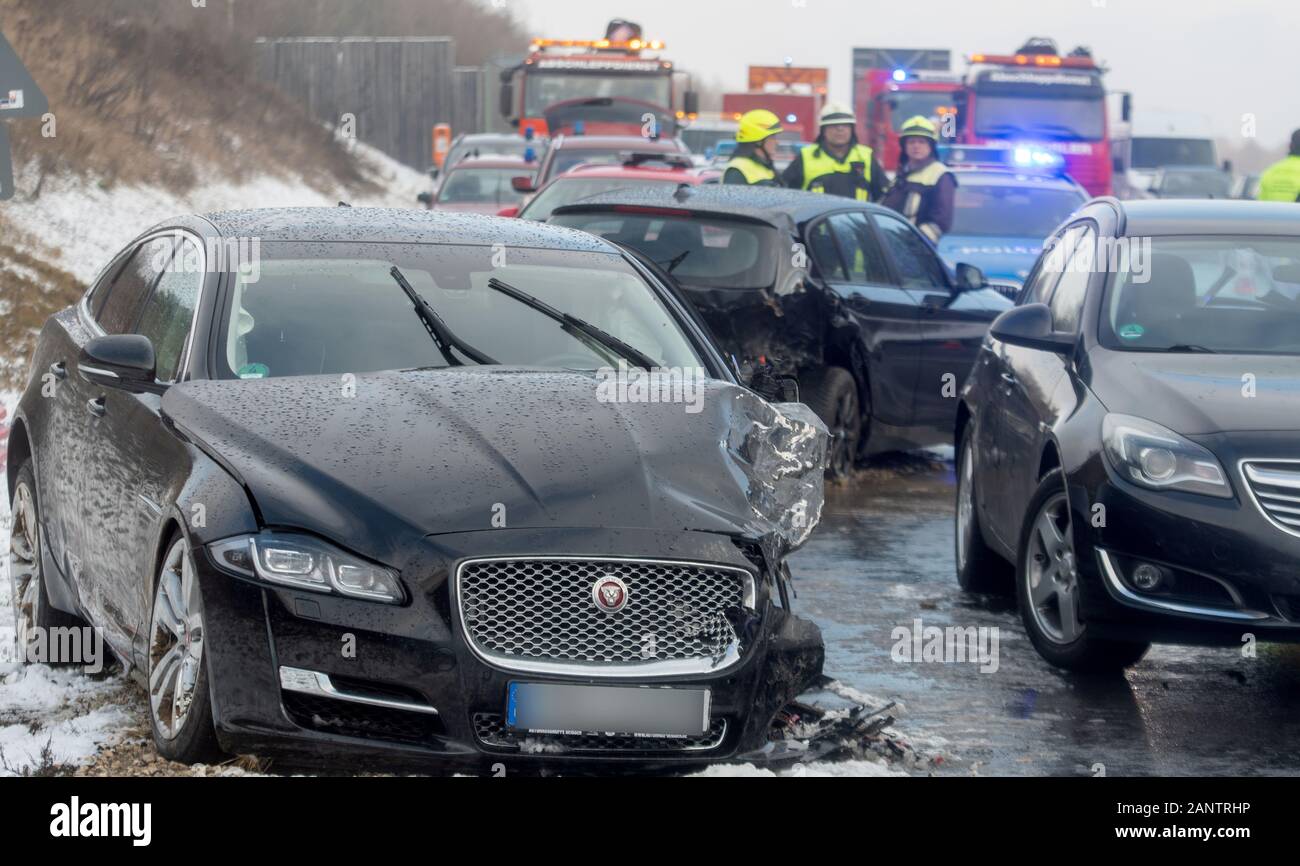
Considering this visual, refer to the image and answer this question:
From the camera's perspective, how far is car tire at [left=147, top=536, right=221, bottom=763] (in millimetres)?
4883

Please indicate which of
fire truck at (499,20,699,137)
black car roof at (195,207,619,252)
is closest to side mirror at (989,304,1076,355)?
black car roof at (195,207,619,252)

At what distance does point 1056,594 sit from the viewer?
7.22 m

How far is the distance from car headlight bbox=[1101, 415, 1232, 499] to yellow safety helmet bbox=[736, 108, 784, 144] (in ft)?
29.9

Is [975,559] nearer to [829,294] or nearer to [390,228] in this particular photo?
[829,294]

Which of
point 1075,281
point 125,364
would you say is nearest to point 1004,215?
point 1075,281

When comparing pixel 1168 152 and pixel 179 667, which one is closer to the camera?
pixel 179 667

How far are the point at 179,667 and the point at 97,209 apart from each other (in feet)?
60.3

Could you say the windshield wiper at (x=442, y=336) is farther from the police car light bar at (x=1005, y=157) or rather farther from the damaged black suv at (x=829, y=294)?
the police car light bar at (x=1005, y=157)

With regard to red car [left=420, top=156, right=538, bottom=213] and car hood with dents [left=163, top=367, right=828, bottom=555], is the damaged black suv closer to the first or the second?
car hood with dents [left=163, top=367, right=828, bottom=555]

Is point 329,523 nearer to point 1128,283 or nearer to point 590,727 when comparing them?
point 590,727

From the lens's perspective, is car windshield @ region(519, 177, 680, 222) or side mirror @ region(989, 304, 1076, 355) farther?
car windshield @ region(519, 177, 680, 222)

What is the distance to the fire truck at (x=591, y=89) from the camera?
29.7 metres

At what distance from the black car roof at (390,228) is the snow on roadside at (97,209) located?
6.57 meters

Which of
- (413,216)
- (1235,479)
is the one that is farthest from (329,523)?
(1235,479)
